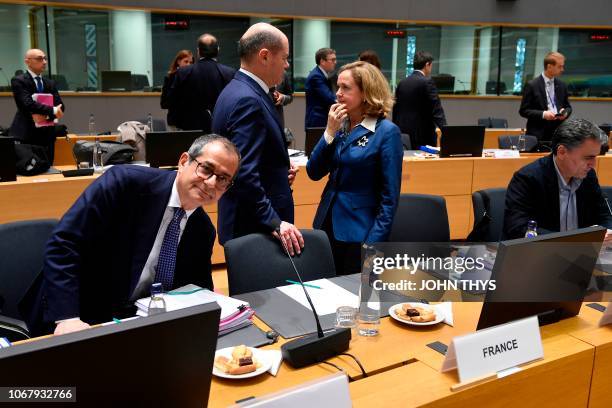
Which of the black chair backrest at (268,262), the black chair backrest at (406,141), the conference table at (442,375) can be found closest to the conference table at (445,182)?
the black chair backrest at (406,141)

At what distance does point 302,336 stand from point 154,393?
0.79 metres

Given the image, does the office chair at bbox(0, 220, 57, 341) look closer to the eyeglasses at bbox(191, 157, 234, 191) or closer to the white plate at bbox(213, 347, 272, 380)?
the eyeglasses at bbox(191, 157, 234, 191)

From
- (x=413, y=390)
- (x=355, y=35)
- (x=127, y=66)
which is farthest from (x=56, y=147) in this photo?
(x=413, y=390)

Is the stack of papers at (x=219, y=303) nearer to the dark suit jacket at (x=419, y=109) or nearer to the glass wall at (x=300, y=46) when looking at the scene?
the dark suit jacket at (x=419, y=109)

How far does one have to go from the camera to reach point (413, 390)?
1319mm

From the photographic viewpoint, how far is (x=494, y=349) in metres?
1.39

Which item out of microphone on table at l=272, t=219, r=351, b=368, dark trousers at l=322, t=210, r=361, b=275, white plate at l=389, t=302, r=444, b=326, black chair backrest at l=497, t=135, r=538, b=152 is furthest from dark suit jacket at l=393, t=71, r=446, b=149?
microphone on table at l=272, t=219, r=351, b=368

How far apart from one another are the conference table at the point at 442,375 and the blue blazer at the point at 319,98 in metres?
3.97

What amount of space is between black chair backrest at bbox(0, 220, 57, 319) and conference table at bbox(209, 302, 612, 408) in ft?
3.40

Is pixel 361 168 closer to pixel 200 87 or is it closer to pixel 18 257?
pixel 18 257

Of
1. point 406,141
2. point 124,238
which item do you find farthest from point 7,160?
point 406,141

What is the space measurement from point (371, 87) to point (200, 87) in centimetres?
295

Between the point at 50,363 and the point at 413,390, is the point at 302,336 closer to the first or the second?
the point at 413,390

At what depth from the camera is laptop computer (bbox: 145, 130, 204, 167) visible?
3885 millimetres
